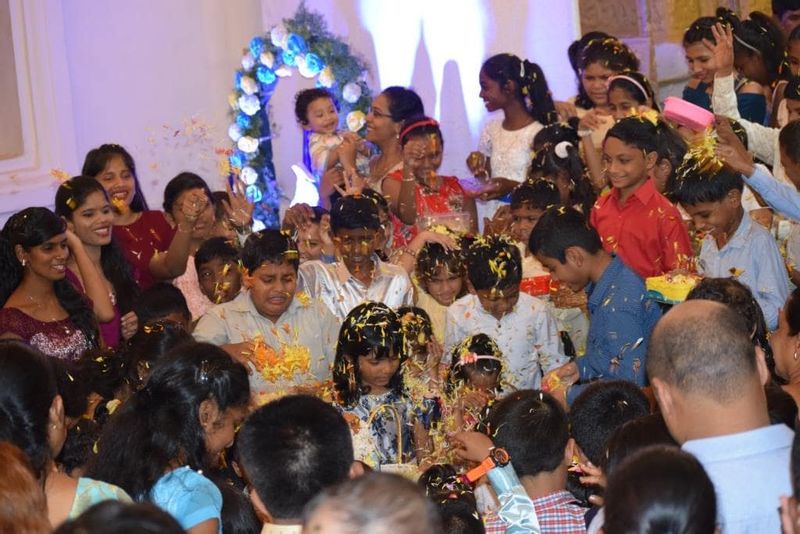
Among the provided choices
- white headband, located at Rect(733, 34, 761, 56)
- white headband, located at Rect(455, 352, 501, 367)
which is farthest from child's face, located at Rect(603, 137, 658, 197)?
white headband, located at Rect(733, 34, 761, 56)

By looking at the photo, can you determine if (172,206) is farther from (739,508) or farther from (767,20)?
(739,508)

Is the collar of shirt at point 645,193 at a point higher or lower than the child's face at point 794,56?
lower

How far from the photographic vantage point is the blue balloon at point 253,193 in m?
9.19

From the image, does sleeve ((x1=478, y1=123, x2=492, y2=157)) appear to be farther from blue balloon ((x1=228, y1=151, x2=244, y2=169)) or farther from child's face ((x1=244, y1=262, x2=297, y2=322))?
child's face ((x1=244, y1=262, x2=297, y2=322))

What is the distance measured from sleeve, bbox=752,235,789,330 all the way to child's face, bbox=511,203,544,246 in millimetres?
1347

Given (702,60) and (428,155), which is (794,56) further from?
(428,155)

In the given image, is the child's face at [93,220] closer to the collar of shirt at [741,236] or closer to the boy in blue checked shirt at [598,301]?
the boy in blue checked shirt at [598,301]

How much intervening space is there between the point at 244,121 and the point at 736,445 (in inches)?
267

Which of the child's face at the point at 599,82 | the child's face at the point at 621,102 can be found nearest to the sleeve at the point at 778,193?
the child's face at the point at 621,102

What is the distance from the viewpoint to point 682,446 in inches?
119

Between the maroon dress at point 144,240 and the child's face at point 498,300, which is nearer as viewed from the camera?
the child's face at point 498,300

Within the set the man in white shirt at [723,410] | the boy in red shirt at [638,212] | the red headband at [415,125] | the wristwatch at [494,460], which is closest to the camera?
the man in white shirt at [723,410]

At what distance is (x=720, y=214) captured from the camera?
5676 millimetres

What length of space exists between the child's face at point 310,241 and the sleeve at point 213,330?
4.22ft
